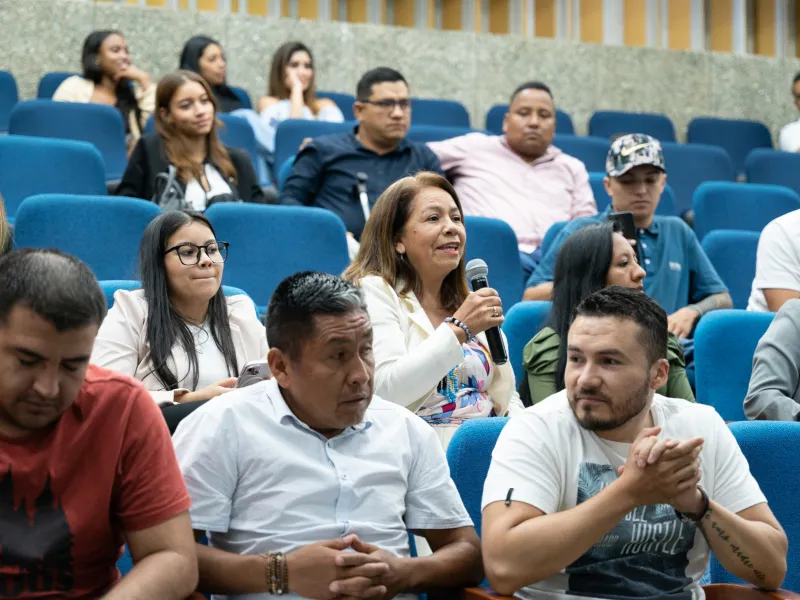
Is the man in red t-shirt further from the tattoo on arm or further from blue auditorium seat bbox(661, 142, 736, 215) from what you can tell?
blue auditorium seat bbox(661, 142, 736, 215)

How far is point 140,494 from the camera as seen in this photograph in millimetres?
1459

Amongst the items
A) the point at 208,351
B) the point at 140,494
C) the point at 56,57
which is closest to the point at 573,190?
the point at 208,351

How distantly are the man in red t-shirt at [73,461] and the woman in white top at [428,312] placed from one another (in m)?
0.83

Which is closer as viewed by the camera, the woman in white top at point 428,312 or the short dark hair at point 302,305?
the short dark hair at point 302,305

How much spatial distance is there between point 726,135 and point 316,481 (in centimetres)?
499

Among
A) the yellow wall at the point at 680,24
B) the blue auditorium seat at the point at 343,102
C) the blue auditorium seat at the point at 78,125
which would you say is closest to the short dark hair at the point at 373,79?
the blue auditorium seat at the point at 78,125

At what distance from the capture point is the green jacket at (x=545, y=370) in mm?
2439

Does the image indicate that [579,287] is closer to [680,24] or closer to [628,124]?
[628,124]

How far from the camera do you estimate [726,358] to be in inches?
103

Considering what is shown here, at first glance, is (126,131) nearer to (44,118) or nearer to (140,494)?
(44,118)

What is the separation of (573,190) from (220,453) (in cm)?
286

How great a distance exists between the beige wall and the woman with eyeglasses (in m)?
3.22

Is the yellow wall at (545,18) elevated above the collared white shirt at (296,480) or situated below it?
above

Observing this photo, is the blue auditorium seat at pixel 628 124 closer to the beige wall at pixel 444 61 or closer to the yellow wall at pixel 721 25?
the beige wall at pixel 444 61
